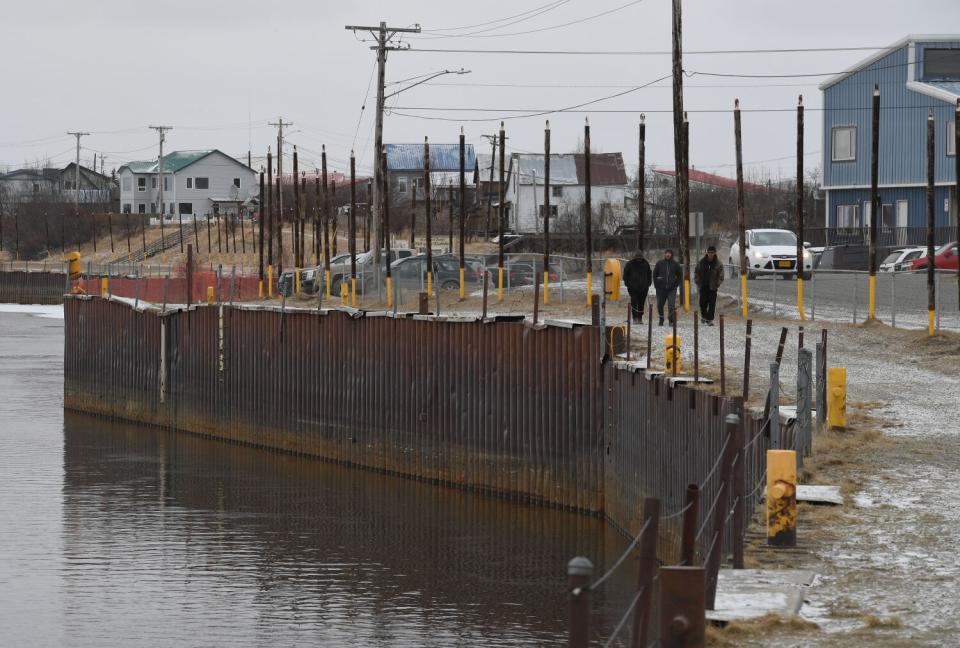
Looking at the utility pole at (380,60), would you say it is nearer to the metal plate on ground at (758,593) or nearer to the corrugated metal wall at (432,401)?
the corrugated metal wall at (432,401)

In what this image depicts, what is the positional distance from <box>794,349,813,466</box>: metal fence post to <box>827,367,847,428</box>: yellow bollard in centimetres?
152

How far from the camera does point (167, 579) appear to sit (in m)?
19.9

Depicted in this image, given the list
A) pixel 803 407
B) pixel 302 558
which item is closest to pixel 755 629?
pixel 803 407

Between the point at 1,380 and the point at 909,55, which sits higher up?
the point at 909,55

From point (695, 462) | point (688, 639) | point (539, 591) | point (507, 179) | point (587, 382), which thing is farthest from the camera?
point (507, 179)

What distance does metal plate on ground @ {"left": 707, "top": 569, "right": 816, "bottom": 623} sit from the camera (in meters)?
10.1

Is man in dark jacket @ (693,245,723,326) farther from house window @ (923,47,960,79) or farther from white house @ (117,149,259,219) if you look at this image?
white house @ (117,149,259,219)

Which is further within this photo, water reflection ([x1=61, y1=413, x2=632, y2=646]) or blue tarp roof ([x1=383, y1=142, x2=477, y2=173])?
blue tarp roof ([x1=383, y1=142, x2=477, y2=173])

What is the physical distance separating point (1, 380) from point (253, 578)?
32428 millimetres

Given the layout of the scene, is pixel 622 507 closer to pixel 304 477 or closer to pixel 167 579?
pixel 167 579

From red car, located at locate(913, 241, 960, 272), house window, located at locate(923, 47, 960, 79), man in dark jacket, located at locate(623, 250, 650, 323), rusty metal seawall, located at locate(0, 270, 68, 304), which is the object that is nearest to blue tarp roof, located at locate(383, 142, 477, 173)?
rusty metal seawall, located at locate(0, 270, 68, 304)

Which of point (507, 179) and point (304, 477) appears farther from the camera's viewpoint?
point (507, 179)

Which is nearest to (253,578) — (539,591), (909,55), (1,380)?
(539,591)

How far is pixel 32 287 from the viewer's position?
101562 millimetres
